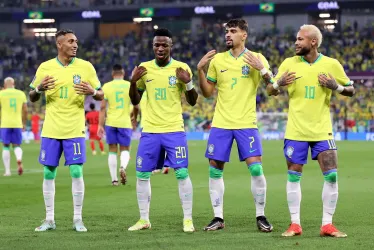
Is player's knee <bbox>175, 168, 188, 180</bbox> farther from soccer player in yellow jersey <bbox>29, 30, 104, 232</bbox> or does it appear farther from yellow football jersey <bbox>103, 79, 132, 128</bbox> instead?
yellow football jersey <bbox>103, 79, 132, 128</bbox>

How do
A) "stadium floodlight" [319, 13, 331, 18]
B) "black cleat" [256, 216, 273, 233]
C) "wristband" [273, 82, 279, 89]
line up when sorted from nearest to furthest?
1. "wristband" [273, 82, 279, 89]
2. "black cleat" [256, 216, 273, 233]
3. "stadium floodlight" [319, 13, 331, 18]

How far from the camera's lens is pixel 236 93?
434 inches

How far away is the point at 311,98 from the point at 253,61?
2.98ft

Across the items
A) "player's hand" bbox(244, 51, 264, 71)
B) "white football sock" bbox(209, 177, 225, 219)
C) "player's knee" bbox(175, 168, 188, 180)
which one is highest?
"player's hand" bbox(244, 51, 264, 71)

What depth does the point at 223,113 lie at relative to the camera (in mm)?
11047

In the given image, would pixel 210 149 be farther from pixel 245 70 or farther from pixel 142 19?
pixel 142 19

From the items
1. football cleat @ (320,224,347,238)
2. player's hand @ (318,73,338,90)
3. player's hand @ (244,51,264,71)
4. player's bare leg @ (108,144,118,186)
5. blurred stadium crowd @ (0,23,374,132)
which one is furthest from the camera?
blurred stadium crowd @ (0,23,374,132)

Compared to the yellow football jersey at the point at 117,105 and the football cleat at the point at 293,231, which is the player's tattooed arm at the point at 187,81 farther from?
the yellow football jersey at the point at 117,105

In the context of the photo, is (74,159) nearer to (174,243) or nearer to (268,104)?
(174,243)

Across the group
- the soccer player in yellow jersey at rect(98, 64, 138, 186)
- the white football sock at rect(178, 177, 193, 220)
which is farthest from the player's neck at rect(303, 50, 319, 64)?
the soccer player in yellow jersey at rect(98, 64, 138, 186)

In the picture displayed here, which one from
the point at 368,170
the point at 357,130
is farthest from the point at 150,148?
the point at 357,130

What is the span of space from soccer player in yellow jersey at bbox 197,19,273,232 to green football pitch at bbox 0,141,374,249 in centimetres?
60

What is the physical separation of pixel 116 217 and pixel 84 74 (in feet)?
7.48

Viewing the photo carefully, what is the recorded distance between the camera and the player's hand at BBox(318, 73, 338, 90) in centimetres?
1019
